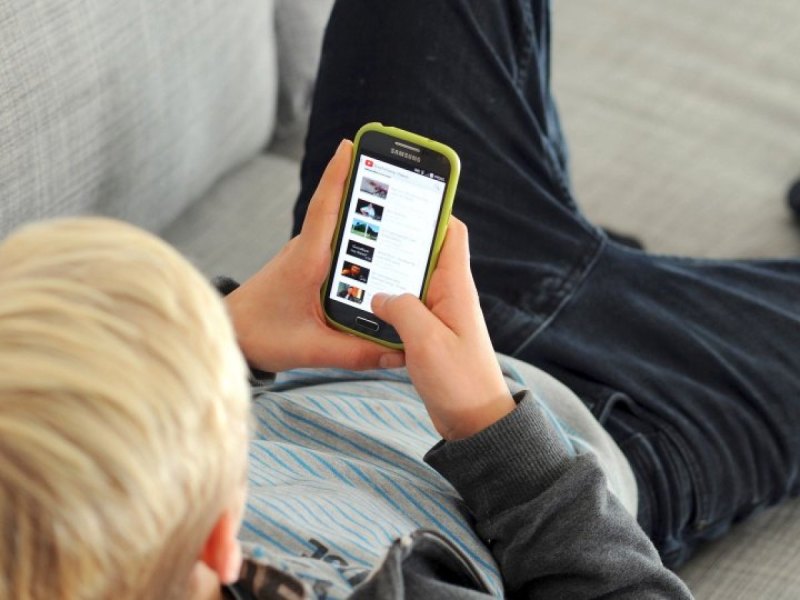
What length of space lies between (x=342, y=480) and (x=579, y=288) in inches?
13.5

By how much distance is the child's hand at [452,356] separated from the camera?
28.2 inches

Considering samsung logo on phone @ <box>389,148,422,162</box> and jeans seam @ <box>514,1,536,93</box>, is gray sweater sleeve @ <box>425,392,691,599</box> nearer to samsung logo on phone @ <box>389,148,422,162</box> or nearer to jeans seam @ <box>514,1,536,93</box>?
samsung logo on phone @ <box>389,148,422,162</box>

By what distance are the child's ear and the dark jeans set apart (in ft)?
1.54

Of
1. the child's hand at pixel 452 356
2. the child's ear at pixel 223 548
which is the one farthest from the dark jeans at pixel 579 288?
the child's ear at pixel 223 548

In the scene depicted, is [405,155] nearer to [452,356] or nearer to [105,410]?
[452,356]

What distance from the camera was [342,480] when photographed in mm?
752

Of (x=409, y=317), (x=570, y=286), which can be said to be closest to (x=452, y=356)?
(x=409, y=317)

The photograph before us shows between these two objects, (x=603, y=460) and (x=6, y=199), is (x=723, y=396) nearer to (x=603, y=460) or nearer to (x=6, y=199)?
(x=603, y=460)

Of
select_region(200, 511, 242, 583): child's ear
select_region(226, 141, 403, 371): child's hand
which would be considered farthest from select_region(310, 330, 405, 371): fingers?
select_region(200, 511, 242, 583): child's ear

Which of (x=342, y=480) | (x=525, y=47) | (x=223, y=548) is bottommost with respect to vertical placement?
(x=342, y=480)

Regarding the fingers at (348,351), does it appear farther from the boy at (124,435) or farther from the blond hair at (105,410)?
the blond hair at (105,410)

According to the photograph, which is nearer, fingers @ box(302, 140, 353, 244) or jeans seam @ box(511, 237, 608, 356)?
fingers @ box(302, 140, 353, 244)

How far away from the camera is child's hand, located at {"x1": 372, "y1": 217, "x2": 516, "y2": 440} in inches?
28.2

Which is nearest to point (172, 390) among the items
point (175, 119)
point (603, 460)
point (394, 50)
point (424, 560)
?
point (424, 560)
